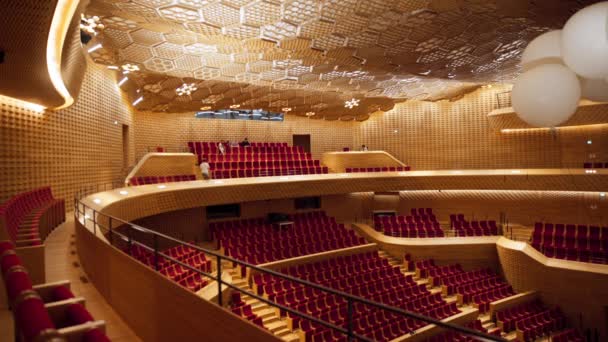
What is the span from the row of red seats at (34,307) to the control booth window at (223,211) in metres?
12.7

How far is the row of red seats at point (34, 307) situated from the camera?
1300 mm

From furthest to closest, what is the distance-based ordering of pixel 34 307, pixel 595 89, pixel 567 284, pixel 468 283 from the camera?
pixel 468 283 < pixel 567 284 < pixel 595 89 < pixel 34 307

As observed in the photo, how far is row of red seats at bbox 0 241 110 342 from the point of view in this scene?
51.2 inches

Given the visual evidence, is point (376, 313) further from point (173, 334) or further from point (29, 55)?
point (29, 55)

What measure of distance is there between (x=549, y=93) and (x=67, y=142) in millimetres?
11231

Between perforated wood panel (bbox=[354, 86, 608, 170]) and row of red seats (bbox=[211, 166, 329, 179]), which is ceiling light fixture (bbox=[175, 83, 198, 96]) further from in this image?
perforated wood panel (bbox=[354, 86, 608, 170])

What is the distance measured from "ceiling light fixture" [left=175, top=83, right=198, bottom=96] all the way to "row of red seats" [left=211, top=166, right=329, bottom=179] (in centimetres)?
334

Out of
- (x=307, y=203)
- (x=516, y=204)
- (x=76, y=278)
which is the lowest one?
(x=516, y=204)

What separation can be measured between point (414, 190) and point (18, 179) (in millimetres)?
14438

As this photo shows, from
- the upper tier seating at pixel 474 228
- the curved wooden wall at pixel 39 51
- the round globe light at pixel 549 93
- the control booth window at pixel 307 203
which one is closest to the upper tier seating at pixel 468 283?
the upper tier seating at pixel 474 228

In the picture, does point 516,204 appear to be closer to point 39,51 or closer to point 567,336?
point 567,336

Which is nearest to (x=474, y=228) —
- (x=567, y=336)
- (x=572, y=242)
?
(x=572, y=242)

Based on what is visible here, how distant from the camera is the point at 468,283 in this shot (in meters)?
13.2

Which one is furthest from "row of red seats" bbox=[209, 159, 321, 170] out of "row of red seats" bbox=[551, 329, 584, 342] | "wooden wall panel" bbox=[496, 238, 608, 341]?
"row of red seats" bbox=[551, 329, 584, 342]
